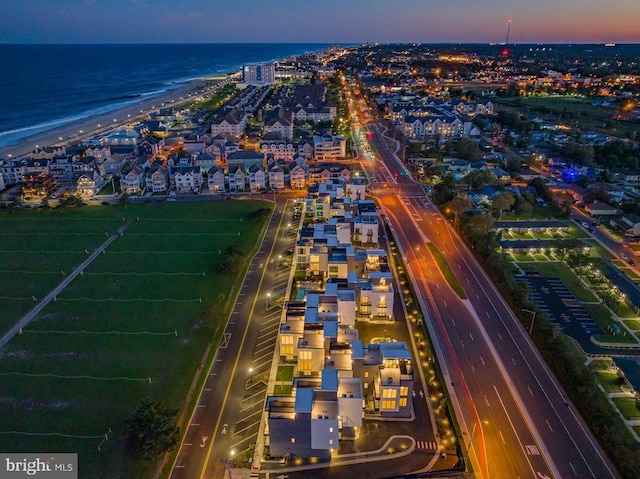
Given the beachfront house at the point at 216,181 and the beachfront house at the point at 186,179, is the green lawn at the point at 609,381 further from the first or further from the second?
the beachfront house at the point at 186,179

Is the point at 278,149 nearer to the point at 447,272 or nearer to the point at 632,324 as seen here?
the point at 447,272

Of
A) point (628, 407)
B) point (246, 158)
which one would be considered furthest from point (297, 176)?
point (628, 407)

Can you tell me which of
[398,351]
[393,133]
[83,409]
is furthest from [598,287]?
[393,133]

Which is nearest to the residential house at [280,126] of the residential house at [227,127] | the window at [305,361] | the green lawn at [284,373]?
the residential house at [227,127]

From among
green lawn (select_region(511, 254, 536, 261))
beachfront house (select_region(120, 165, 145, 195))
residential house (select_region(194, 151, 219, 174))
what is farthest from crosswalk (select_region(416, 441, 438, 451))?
residential house (select_region(194, 151, 219, 174))

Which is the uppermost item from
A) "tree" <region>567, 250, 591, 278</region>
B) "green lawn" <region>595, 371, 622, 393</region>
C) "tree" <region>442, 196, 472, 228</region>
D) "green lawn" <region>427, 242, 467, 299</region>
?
"tree" <region>442, 196, 472, 228</region>

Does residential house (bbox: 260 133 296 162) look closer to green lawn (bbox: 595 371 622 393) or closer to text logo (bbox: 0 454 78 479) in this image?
green lawn (bbox: 595 371 622 393)
